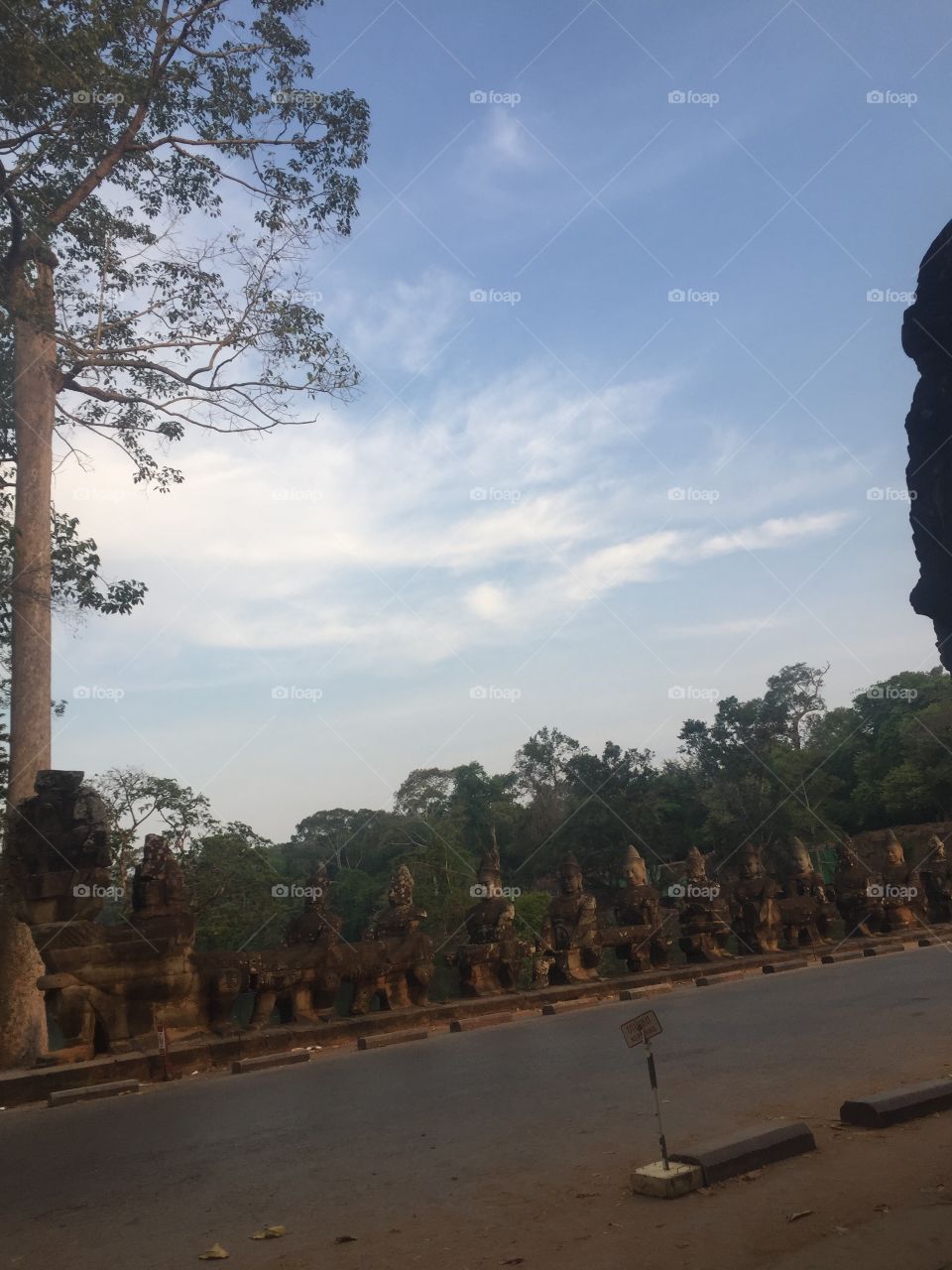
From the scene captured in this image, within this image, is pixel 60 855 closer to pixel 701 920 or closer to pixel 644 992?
pixel 644 992

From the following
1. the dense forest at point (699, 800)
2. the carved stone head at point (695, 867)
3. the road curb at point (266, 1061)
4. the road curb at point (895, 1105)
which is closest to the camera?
the road curb at point (895, 1105)

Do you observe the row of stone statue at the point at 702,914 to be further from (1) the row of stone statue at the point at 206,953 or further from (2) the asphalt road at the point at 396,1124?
(2) the asphalt road at the point at 396,1124

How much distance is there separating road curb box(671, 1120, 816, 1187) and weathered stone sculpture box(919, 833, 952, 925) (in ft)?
63.3

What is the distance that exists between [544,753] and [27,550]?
51.2 m

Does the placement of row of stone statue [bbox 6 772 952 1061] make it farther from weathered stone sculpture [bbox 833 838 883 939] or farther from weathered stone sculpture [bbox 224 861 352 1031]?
weathered stone sculpture [bbox 833 838 883 939]

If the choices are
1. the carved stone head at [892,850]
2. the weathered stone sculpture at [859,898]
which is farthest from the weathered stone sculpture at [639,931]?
the carved stone head at [892,850]

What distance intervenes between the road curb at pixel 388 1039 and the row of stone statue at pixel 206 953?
0.76 meters

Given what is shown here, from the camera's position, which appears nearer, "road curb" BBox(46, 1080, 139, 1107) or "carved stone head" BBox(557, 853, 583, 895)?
"road curb" BBox(46, 1080, 139, 1107)

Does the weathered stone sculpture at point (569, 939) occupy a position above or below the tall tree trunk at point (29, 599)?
below

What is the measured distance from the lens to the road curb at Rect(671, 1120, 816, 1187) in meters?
4.27

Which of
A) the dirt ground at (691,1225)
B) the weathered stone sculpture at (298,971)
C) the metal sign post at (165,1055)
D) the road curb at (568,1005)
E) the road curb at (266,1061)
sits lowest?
the dirt ground at (691,1225)

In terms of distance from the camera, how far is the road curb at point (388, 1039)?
34.2 ft

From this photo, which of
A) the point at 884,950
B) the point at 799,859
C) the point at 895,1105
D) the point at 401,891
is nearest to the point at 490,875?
the point at 401,891

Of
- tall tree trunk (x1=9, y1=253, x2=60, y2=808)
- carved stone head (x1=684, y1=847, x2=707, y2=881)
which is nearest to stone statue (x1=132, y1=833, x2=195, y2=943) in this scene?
tall tree trunk (x1=9, y1=253, x2=60, y2=808)
